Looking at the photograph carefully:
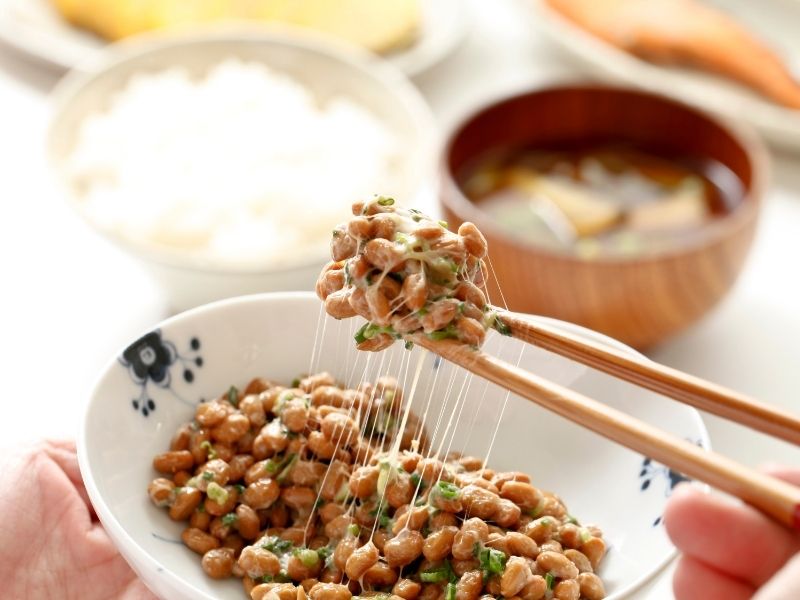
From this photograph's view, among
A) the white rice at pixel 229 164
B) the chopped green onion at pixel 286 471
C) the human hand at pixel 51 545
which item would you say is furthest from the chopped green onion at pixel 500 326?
the white rice at pixel 229 164

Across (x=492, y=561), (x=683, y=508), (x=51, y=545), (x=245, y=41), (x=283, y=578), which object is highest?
(x=245, y=41)

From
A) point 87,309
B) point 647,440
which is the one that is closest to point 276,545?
point 647,440

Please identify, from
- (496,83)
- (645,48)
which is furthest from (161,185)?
(645,48)

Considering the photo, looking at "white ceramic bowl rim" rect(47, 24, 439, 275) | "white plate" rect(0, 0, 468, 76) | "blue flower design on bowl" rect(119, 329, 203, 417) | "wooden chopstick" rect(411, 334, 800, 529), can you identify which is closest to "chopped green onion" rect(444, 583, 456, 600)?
"wooden chopstick" rect(411, 334, 800, 529)

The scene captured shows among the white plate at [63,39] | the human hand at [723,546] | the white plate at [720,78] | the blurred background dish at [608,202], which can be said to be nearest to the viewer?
the human hand at [723,546]

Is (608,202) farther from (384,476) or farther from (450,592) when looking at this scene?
(450,592)

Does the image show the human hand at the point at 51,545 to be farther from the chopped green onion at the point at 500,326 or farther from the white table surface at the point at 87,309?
the chopped green onion at the point at 500,326

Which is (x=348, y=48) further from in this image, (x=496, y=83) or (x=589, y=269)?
(x=589, y=269)
